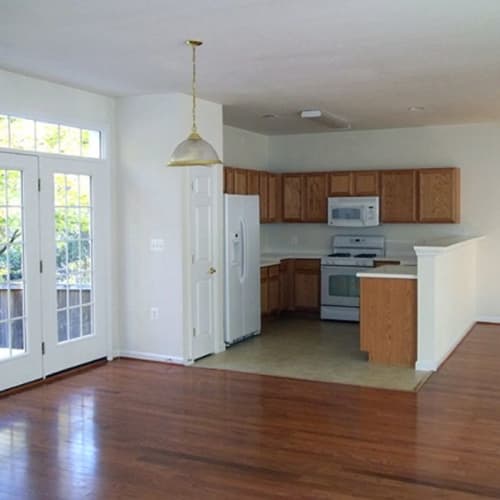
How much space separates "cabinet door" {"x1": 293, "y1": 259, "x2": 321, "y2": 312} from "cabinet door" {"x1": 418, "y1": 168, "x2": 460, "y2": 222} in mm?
1614

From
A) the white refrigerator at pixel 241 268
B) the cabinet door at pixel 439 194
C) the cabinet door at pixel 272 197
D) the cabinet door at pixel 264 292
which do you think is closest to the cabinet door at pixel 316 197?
the cabinet door at pixel 272 197

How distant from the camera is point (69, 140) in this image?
19.9ft

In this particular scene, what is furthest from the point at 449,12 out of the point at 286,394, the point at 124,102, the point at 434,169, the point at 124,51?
the point at 434,169

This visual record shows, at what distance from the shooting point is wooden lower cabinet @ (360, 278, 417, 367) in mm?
6211

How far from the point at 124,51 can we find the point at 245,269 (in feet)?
11.1

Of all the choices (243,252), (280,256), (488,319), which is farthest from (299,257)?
(488,319)

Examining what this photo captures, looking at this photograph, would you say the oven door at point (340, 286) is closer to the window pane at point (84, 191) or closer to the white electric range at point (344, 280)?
the white electric range at point (344, 280)

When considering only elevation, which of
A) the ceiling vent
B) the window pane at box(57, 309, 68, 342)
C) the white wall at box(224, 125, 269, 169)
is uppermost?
the ceiling vent

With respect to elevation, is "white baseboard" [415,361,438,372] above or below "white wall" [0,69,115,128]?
below

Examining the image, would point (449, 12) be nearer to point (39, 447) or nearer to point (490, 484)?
point (490, 484)

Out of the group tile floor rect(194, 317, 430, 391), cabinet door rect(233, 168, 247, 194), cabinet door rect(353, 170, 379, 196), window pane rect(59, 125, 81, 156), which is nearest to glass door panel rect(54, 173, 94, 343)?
window pane rect(59, 125, 81, 156)

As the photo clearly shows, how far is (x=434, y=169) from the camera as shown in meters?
8.34

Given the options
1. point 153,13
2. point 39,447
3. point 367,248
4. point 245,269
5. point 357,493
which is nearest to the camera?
point 357,493

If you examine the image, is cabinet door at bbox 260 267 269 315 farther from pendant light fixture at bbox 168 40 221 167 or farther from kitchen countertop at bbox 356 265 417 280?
A: pendant light fixture at bbox 168 40 221 167
